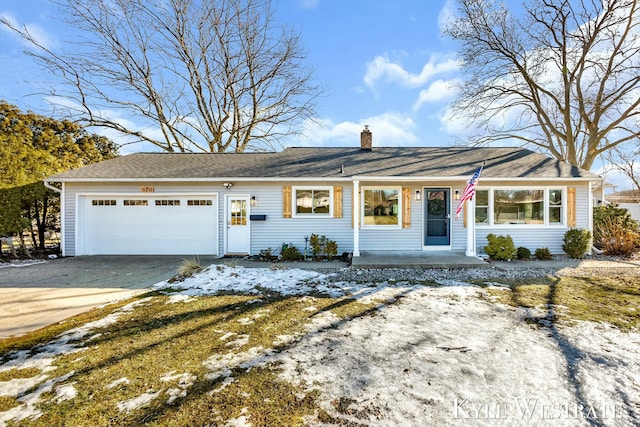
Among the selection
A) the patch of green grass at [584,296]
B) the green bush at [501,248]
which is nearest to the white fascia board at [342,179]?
the green bush at [501,248]

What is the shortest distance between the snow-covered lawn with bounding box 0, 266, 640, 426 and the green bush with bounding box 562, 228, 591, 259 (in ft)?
20.7

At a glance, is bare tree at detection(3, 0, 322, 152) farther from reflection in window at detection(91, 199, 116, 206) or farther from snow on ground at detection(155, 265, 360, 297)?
snow on ground at detection(155, 265, 360, 297)

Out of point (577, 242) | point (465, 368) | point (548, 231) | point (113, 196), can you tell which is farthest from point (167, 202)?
point (577, 242)

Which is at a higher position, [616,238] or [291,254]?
[616,238]

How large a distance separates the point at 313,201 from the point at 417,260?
3.68 metres

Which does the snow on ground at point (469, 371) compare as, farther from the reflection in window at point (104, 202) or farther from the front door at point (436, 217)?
the reflection in window at point (104, 202)

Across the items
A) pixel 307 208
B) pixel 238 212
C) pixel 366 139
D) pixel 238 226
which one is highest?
pixel 366 139

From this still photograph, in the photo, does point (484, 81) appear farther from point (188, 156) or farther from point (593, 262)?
point (188, 156)

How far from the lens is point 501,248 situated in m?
8.81

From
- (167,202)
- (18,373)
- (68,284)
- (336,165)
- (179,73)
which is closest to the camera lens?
(18,373)

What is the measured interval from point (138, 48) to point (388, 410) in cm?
2126

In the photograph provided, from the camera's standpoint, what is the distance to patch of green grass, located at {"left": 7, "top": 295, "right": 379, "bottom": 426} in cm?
227

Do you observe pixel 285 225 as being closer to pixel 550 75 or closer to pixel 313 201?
pixel 313 201

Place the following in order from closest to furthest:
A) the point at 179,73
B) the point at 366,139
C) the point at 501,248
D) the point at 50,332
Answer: the point at 50,332 → the point at 501,248 → the point at 366,139 → the point at 179,73
